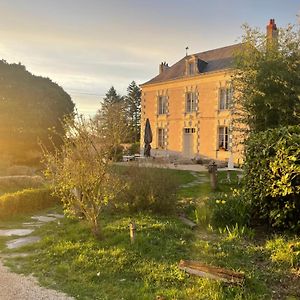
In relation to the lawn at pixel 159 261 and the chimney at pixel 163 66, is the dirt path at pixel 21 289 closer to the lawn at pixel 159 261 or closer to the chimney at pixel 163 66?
the lawn at pixel 159 261

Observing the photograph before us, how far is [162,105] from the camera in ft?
93.9

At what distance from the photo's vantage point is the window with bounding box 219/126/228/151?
78.0ft

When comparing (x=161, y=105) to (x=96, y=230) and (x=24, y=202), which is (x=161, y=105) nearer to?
(x=24, y=202)

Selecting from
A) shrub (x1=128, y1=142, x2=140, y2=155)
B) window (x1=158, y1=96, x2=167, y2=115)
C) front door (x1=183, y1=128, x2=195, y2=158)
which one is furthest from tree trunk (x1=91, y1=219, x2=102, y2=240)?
shrub (x1=128, y1=142, x2=140, y2=155)

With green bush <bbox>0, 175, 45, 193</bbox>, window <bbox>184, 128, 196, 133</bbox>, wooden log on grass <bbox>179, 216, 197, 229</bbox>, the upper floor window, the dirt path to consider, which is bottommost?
the dirt path

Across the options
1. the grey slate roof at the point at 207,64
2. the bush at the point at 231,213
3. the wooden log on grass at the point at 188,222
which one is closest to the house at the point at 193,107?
the grey slate roof at the point at 207,64

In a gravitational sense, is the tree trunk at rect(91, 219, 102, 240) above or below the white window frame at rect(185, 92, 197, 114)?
below

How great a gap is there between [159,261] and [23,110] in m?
17.6

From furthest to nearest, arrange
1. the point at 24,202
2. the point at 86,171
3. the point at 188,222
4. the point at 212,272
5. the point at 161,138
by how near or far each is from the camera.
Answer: the point at 161,138, the point at 24,202, the point at 188,222, the point at 86,171, the point at 212,272

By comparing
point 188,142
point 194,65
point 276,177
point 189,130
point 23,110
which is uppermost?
point 194,65

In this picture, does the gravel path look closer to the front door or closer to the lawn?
the lawn

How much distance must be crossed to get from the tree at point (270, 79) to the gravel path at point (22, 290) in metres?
8.29

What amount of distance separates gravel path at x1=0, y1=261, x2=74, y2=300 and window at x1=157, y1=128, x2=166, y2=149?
78.8 feet

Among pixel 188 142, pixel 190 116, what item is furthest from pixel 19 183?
pixel 190 116
